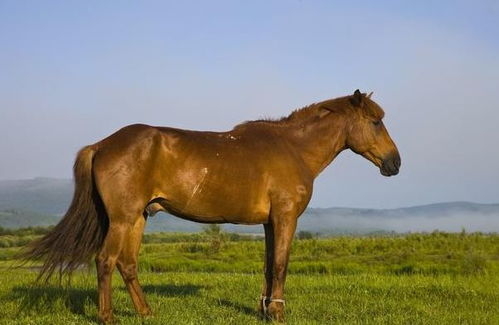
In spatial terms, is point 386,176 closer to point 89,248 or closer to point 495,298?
point 495,298

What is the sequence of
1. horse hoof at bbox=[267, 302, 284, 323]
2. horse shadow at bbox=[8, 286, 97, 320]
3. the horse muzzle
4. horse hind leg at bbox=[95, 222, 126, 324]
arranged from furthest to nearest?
the horse muzzle < horse shadow at bbox=[8, 286, 97, 320] < horse hoof at bbox=[267, 302, 284, 323] < horse hind leg at bbox=[95, 222, 126, 324]

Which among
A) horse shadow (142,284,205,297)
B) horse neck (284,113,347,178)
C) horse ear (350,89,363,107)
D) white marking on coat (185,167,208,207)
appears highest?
horse ear (350,89,363,107)

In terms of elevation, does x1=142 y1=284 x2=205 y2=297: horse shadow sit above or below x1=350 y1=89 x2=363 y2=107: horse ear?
below

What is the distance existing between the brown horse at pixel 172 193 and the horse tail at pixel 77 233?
0.01 meters

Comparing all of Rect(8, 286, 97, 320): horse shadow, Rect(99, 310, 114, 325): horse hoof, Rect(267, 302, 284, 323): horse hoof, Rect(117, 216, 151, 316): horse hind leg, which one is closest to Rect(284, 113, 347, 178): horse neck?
Rect(267, 302, 284, 323): horse hoof

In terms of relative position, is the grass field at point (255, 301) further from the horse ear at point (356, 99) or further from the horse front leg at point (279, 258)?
the horse ear at point (356, 99)

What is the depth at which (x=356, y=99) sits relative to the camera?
8219 millimetres

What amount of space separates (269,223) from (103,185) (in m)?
2.16

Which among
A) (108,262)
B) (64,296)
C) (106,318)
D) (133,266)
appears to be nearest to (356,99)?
(133,266)

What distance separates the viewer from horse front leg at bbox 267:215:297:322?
7.35 metres

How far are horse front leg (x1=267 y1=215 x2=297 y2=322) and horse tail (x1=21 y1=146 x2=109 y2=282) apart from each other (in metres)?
2.22

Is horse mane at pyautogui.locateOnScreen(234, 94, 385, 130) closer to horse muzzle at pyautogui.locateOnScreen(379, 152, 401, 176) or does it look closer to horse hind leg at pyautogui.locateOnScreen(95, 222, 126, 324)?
horse muzzle at pyautogui.locateOnScreen(379, 152, 401, 176)

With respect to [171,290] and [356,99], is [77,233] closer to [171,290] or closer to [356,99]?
[171,290]

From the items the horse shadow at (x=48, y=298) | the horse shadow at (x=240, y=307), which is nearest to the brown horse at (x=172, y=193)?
the horse shadow at (x=240, y=307)
